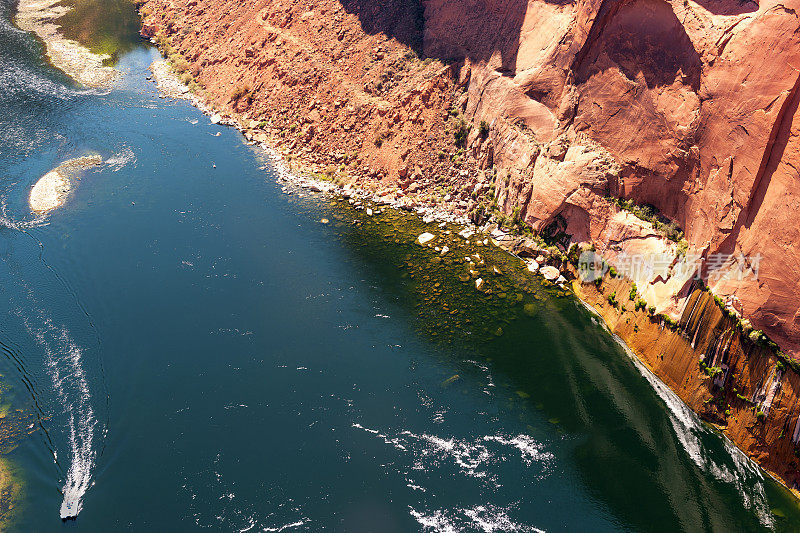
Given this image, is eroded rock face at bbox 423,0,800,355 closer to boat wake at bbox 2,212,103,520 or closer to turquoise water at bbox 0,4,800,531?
turquoise water at bbox 0,4,800,531

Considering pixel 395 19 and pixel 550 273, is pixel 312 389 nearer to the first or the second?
pixel 550 273

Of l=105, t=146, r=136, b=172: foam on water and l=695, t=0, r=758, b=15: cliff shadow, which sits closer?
l=695, t=0, r=758, b=15: cliff shadow

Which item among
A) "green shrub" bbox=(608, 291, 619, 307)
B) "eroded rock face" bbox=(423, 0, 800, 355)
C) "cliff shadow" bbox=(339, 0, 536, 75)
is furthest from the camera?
"cliff shadow" bbox=(339, 0, 536, 75)

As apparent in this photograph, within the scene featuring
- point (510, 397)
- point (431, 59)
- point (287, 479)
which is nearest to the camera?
point (287, 479)

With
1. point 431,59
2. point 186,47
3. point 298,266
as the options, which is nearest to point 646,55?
point 431,59

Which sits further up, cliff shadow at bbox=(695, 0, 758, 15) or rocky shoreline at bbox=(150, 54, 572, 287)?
cliff shadow at bbox=(695, 0, 758, 15)

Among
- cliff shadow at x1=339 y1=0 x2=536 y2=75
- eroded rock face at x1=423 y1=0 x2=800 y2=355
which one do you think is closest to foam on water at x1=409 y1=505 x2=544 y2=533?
eroded rock face at x1=423 y1=0 x2=800 y2=355

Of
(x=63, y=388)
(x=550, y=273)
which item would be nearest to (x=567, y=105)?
(x=550, y=273)

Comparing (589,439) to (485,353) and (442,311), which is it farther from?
(442,311)
